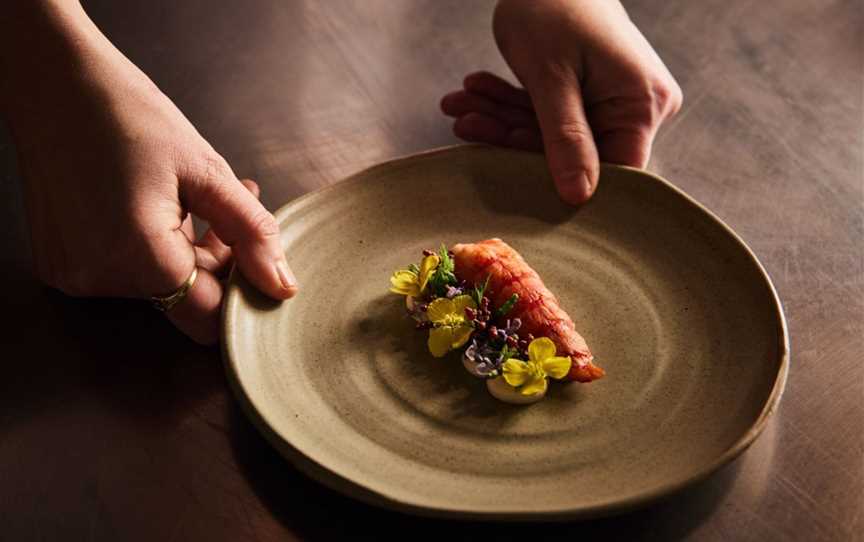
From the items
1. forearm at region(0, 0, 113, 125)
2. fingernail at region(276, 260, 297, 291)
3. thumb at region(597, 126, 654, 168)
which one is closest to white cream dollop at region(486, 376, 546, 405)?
fingernail at region(276, 260, 297, 291)

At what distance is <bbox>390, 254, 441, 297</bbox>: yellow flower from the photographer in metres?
1.40

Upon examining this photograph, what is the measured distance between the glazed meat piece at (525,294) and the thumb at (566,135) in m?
0.17

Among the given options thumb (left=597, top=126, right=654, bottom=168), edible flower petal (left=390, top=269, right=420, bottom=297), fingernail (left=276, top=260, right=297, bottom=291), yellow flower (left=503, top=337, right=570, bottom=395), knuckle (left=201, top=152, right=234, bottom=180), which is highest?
knuckle (left=201, top=152, right=234, bottom=180)

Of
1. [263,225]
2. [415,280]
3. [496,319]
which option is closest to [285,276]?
[263,225]

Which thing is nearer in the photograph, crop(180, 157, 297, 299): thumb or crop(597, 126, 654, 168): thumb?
crop(180, 157, 297, 299): thumb

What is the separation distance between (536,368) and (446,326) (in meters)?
0.14

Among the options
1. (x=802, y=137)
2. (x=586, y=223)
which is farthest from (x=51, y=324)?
(x=802, y=137)

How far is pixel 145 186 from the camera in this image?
134 centimetres

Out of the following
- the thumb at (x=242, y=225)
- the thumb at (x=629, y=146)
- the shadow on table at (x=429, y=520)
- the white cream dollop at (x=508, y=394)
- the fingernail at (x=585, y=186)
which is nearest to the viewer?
the shadow on table at (x=429, y=520)

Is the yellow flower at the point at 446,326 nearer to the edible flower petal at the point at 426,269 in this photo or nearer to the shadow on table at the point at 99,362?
the edible flower petal at the point at 426,269

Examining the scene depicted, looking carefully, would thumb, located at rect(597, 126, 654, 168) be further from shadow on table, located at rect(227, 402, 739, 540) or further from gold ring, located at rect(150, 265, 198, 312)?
gold ring, located at rect(150, 265, 198, 312)

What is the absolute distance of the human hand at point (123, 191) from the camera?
52.6 inches

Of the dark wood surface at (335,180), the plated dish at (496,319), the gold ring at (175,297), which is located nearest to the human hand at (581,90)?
the dark wood surface at (335,180)

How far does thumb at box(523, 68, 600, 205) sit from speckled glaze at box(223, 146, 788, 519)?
3 cm
